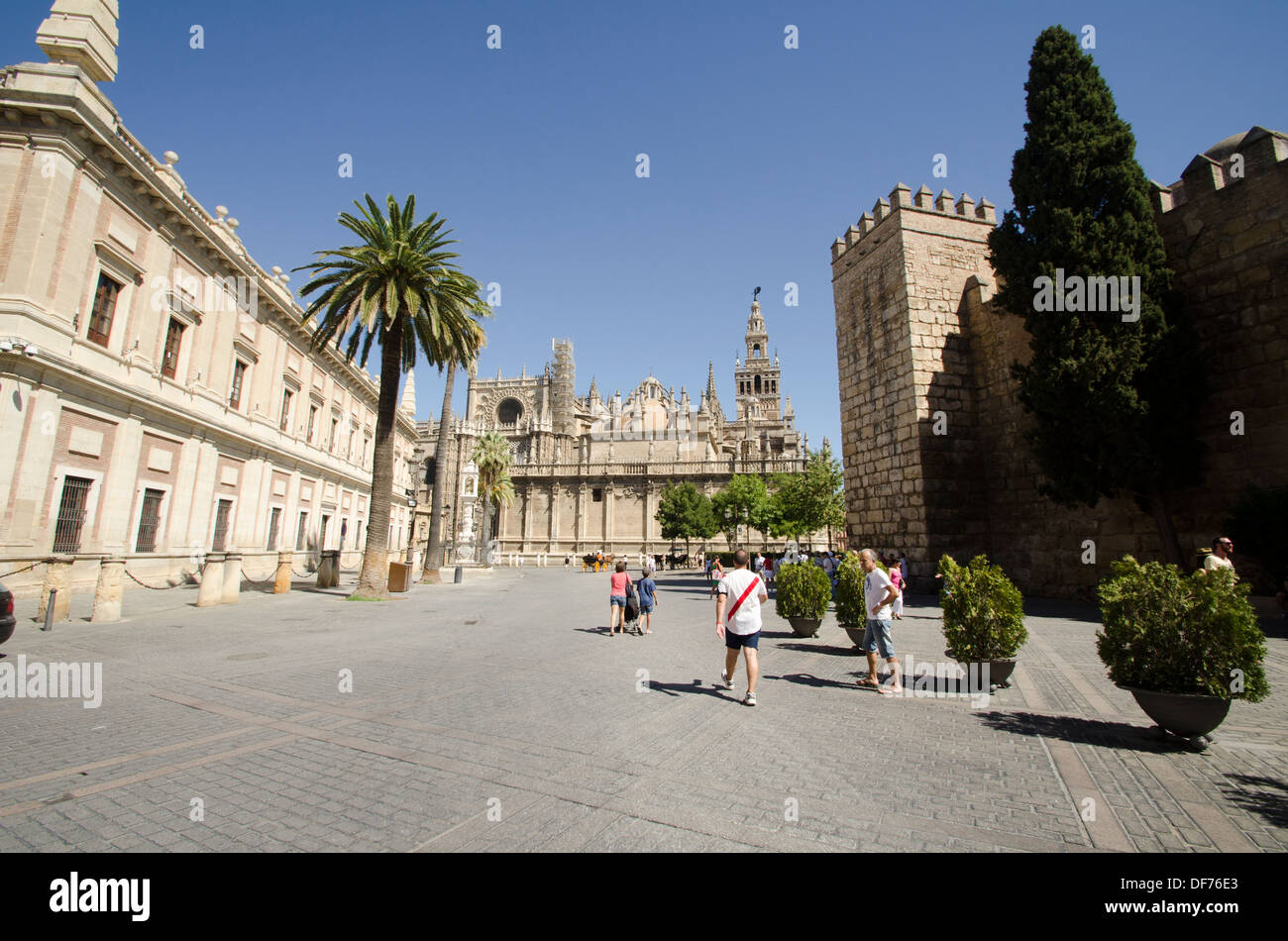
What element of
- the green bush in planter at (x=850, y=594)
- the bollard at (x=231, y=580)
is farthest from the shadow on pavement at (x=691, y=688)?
the bollard at (x=231, y=580)

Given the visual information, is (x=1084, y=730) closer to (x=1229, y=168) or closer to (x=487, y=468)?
(x=1229, y=168)

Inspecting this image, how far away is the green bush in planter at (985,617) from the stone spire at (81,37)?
79.9 feet

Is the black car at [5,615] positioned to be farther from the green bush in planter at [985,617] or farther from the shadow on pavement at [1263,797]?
the shadow on pavement at [1263,797]

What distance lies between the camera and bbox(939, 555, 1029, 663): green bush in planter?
6.77m

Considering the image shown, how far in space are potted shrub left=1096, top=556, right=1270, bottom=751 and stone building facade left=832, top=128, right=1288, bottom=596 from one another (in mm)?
10637

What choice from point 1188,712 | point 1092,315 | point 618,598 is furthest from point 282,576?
point 1092,315

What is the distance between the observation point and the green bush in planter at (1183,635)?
14.9 feet

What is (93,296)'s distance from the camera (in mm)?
15266

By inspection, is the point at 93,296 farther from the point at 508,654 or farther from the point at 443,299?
the point at 508,654

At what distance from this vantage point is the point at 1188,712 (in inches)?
183

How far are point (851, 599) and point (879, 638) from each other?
1935 millimetres

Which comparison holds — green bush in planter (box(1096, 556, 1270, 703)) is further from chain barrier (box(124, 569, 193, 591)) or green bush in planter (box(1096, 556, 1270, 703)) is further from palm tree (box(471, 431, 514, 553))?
palm tree (box(471, 431, 514, 553))

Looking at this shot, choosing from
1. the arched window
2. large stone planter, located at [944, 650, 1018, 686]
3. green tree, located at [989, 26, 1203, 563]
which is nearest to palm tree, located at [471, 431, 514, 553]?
green tree, located at [989, 26, 1203, 563]
